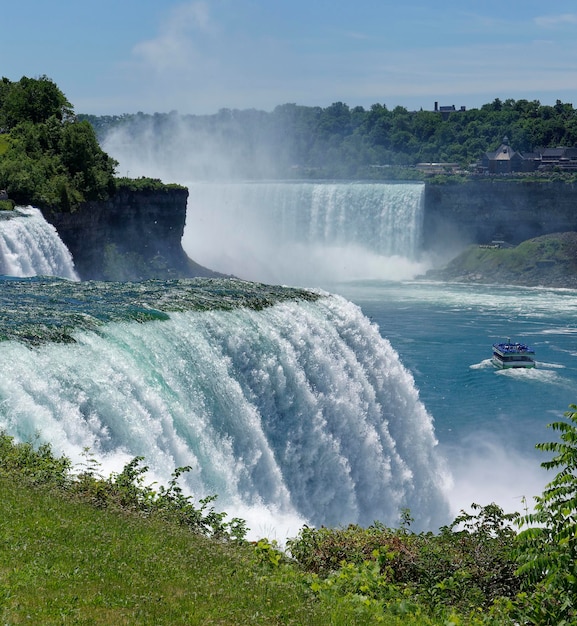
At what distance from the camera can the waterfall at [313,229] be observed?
91250 mm

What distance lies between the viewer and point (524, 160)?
120438 millimetres

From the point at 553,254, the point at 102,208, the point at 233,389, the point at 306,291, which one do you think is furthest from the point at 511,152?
the point at 233,389

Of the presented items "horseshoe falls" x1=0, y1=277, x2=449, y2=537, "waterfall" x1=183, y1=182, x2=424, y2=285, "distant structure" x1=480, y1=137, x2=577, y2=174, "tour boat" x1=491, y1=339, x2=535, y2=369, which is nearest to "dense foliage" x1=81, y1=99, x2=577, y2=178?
"distant structure" x1=480, y1=137, x2=577, y2=174

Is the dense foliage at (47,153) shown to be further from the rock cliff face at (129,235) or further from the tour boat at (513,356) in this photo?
the tour boat at (513,356)

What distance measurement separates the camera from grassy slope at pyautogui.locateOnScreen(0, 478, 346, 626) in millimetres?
10844

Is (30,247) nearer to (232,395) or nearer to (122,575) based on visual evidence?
(232,395)

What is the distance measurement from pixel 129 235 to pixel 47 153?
7301mm

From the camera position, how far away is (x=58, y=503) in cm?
1424

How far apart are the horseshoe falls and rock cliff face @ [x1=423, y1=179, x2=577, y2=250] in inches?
2423

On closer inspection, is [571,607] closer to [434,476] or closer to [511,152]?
[434,476]

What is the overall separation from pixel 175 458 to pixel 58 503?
554 cm

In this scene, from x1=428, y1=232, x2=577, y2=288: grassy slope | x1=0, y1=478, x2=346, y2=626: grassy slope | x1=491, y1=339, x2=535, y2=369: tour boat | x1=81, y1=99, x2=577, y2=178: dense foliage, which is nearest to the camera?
x1=0, y1=478, x2=346, y2=626: grassy slope

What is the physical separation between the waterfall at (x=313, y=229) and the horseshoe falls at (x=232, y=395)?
58041 mm

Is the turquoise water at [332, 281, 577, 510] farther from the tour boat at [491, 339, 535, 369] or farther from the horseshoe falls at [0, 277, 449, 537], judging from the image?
the horseshoe falls at [0, 277, 449, 537]
